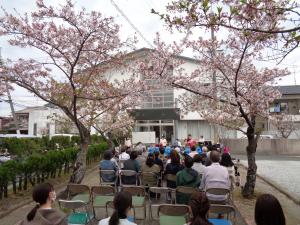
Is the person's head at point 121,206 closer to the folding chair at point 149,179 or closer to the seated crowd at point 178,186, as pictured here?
the seated crowd at point 178,186

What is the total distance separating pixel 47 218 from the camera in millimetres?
3293

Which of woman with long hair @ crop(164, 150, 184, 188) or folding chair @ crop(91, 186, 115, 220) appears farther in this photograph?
woman with long hair @ crop(164, 150, 184, 188)

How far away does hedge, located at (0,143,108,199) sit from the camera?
7.96 metres

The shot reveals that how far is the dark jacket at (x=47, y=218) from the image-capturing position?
128 inches

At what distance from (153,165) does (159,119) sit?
77.2ft

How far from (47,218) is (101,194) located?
2945 mm

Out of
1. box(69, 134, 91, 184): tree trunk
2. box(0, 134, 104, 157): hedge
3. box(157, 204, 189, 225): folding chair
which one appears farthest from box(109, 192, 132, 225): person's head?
box(0, 134, 104, 157): hedge

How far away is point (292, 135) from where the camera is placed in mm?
29203

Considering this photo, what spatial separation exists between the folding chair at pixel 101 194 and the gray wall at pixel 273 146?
1968cm

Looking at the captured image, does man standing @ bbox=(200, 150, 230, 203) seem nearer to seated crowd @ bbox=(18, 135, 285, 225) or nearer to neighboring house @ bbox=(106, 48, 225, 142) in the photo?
seated crowd @ bbox=(18, 135, 285, 225)

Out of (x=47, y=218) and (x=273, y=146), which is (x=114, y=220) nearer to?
(x=47, y=218)

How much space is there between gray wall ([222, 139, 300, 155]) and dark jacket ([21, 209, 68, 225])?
888 inches

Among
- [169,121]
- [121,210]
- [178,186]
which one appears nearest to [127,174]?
[178,186]

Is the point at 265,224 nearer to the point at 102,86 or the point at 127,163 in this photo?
the point at 127,163
